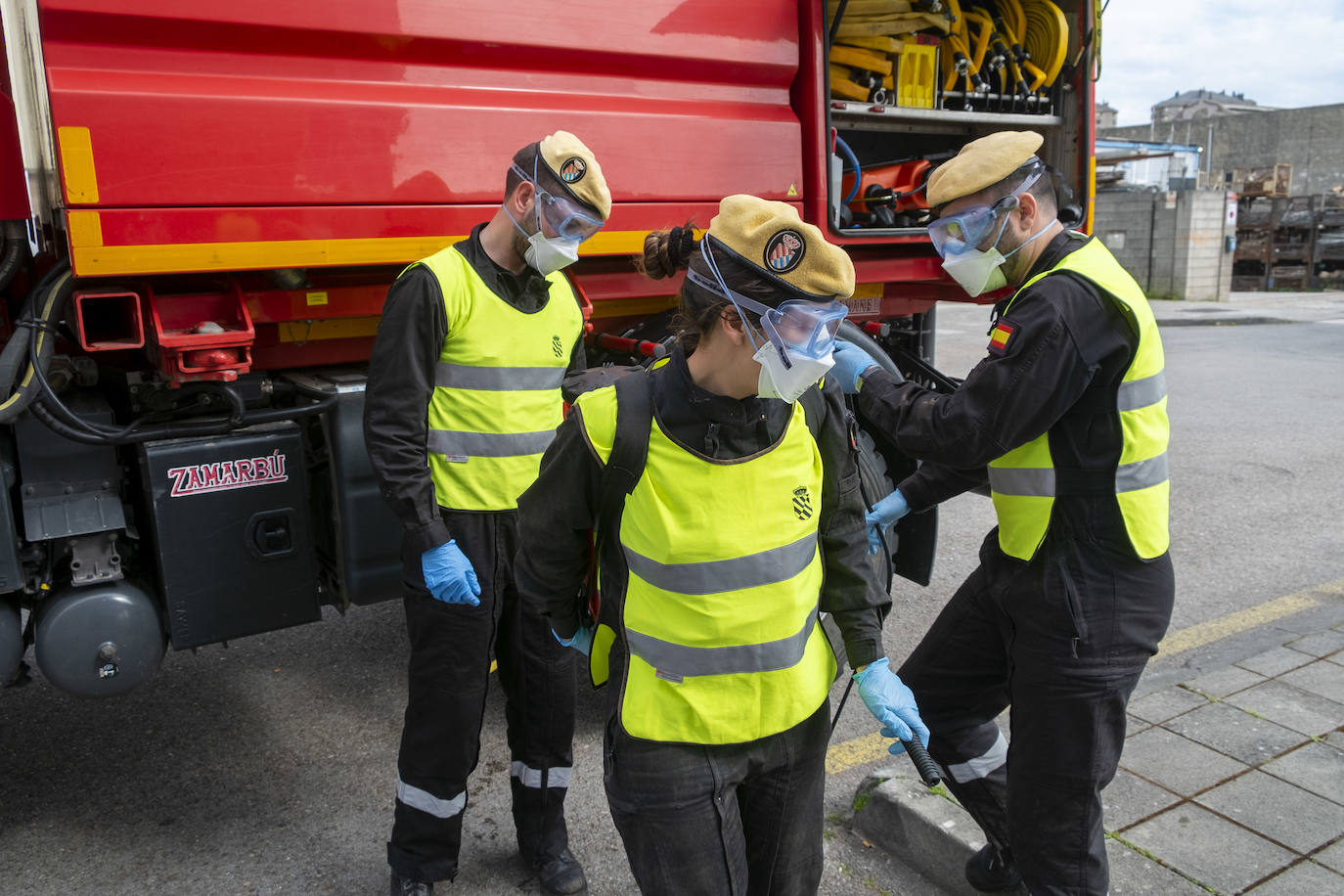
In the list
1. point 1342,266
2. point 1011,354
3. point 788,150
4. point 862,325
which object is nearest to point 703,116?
point 788,150

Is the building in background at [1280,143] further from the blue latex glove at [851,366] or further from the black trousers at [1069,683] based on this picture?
the black trousers at [1069,683]

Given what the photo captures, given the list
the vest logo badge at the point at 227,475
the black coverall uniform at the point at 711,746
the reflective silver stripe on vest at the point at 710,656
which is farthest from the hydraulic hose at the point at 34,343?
the reflective silver stripe on vest at the point at 710,656

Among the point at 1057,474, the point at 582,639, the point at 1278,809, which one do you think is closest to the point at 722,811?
the point at 582,639

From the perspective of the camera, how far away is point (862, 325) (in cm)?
409

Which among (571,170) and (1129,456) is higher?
(571,170)

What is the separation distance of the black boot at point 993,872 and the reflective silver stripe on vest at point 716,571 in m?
1.27

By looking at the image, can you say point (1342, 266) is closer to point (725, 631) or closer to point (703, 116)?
point (703, 116)

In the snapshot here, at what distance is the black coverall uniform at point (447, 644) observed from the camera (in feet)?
7.78

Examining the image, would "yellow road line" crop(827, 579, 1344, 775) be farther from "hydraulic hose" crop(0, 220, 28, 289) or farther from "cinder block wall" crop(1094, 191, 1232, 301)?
"cinder block wall" crop(1094, 191, 1232, 301)

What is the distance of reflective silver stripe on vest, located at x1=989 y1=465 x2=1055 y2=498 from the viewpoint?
7.11ft

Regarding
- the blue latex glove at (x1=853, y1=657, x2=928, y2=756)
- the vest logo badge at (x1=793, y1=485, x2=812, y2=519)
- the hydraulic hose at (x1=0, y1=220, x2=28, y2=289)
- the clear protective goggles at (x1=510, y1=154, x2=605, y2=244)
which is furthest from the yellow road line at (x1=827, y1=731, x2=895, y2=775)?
the hydraulic hose at (x1=0, y1=220, x2=28, y2=289)

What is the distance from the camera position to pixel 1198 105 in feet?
168

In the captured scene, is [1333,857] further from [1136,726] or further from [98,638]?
[98,638]

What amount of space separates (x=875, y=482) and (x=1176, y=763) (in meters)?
1.23
